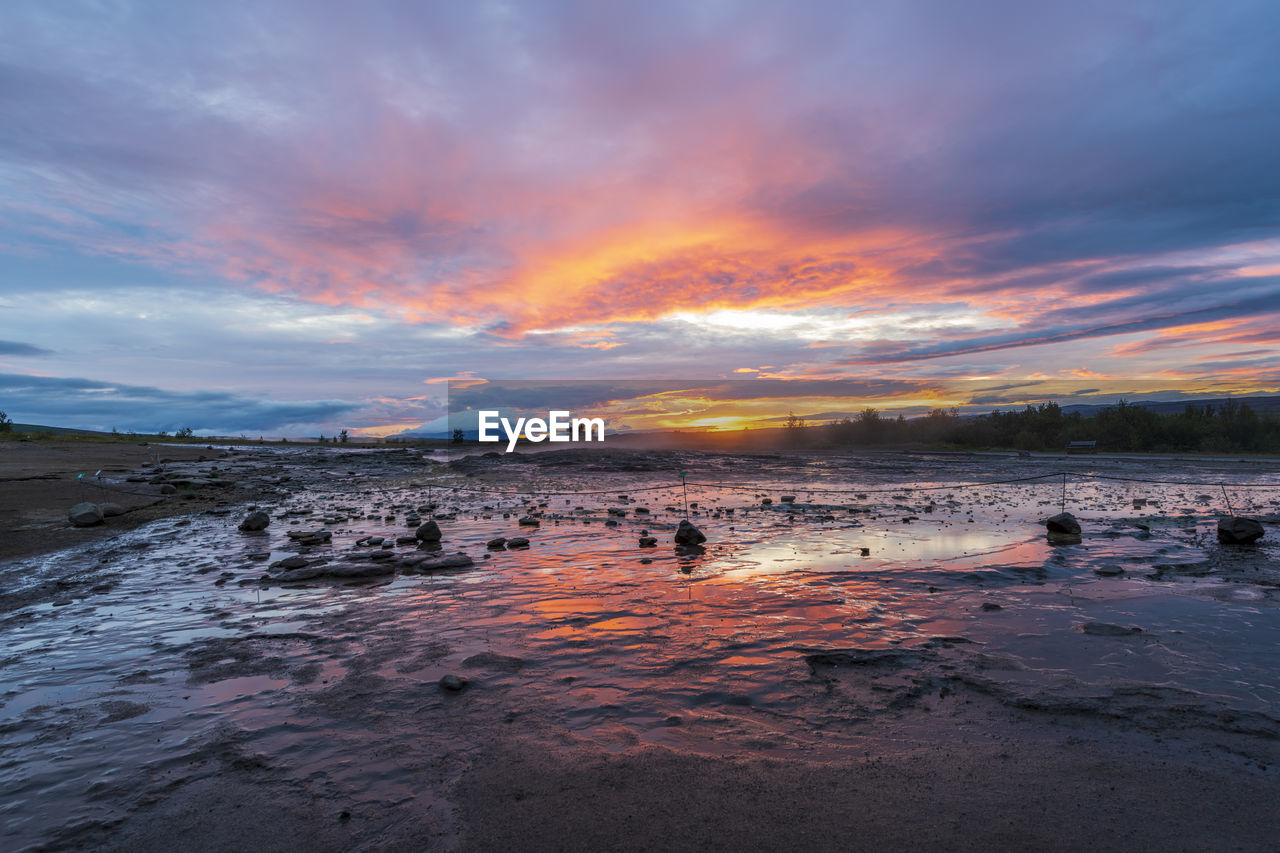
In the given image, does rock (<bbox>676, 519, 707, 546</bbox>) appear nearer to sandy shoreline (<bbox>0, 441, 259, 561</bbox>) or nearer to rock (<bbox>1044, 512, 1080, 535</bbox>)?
rock (<bbox>1044, 512, 1080, 535</bbox>)

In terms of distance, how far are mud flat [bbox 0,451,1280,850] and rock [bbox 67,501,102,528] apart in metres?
2.86

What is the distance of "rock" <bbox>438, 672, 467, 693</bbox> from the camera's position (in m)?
6.17

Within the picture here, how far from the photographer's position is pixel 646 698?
6062 mm

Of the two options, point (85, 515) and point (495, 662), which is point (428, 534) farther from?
point (85, 515)

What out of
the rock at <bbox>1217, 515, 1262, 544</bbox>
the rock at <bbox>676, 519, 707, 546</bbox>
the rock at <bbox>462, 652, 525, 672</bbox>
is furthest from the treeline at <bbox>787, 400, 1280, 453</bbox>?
the rock at <bbox>462, 652, 525, 672</bbox>

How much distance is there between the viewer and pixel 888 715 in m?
5.63

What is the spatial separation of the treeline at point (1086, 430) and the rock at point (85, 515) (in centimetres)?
6837

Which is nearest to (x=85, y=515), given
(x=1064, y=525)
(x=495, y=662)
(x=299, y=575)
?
(x=299, y=575)

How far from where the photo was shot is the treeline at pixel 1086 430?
5022 centimetres

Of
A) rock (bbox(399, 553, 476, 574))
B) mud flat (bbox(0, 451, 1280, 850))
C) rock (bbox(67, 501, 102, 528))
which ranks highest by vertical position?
rock (bbox(67, 501, 102, 528))

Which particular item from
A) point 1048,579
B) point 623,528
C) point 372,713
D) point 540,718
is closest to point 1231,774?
point 540,718

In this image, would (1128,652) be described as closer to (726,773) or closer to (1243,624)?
(1243,624)

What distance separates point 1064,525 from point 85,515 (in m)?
25.7

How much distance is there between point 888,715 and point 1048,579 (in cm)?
722
